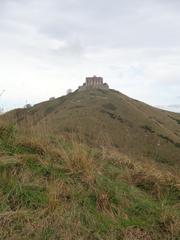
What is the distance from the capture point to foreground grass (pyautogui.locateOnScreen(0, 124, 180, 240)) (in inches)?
158

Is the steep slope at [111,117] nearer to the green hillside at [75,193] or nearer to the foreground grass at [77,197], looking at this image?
the green hillside at [75,193]

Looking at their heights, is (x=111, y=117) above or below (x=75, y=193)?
above

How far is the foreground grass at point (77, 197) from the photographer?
4020mm

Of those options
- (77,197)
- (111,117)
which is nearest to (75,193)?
Answer: (77,197)

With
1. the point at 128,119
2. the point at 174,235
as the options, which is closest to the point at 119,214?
the point at 174,235

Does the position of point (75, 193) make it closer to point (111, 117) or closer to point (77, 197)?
point (77, 197)

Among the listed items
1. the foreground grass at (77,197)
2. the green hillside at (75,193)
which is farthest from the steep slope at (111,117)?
the foreground grass at (77,197)

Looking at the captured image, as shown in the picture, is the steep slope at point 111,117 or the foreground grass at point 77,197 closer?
the foreground grass at point 77,197

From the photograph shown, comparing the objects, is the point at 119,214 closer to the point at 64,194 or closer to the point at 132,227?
the point at 132,227

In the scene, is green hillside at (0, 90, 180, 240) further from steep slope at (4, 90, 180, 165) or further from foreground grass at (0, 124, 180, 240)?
steep slope at (4, 90, 180, 165)

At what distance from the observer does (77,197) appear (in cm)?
463

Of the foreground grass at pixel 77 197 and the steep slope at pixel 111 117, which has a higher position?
the steep slope at pixel 111 117

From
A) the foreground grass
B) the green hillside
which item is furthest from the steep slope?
the foreground grass

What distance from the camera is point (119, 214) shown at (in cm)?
445
